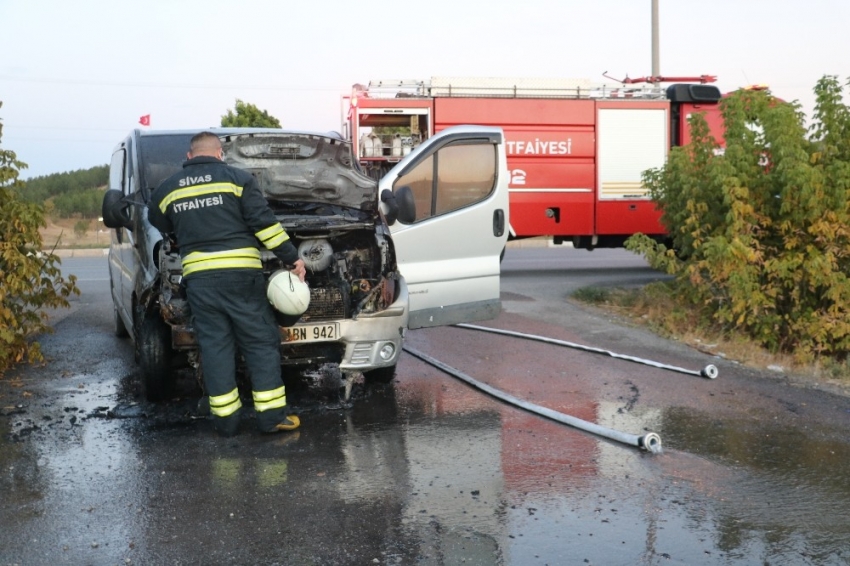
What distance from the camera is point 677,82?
17203 mm

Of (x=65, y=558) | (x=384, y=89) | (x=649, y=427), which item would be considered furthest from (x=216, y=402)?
(x=384, y=89)

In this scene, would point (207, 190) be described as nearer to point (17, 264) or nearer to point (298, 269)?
point (298, 269)

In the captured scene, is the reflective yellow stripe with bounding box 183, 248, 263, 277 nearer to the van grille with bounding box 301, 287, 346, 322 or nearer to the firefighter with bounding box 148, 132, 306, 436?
the firefighter with bounding box 148, 132, 306, 436

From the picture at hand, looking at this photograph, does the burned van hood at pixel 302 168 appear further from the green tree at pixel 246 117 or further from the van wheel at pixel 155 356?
the green tree at pixel 246 117

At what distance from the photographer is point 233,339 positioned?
589 cm

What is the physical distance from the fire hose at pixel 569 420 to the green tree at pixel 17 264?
355 cm

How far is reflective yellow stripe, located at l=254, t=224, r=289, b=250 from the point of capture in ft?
18.8

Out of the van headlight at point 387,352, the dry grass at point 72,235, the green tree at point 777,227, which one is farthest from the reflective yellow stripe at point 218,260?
the dry grass at point 72,235

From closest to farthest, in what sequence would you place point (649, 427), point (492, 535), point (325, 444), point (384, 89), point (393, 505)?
point (492, 535), point (393, 505), point (325, 444), point (649, 427), point (384, 89)

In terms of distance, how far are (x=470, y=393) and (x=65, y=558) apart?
3.79 metres

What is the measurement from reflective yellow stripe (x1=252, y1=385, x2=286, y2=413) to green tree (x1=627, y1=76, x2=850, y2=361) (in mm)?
5059

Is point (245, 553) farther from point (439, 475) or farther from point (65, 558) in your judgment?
point (439, 475)

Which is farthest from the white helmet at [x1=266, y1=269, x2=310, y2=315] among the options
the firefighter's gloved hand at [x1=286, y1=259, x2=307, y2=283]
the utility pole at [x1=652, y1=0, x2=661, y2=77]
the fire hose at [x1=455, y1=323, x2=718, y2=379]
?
the utility pole at [x1=652, y1=0, x2=661, y2=77]

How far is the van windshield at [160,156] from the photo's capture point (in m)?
7.67
